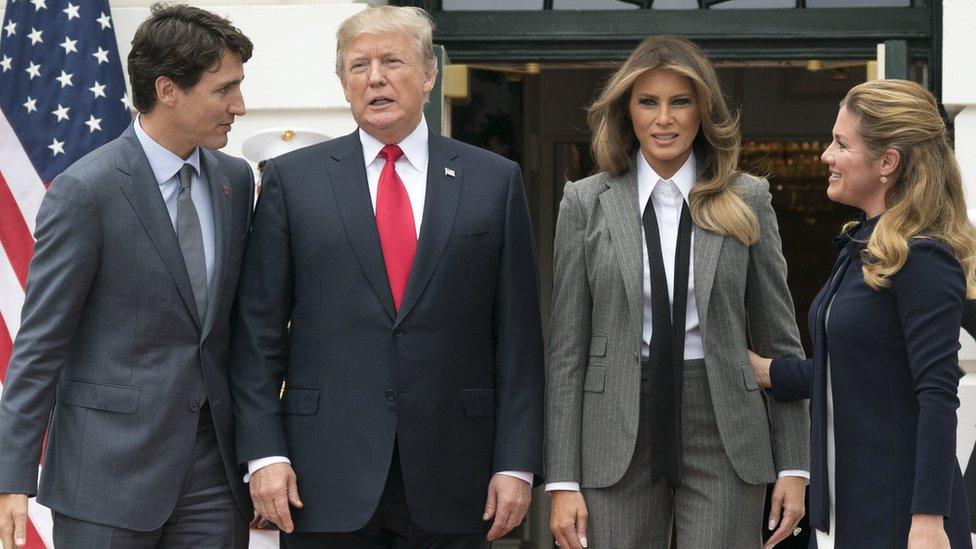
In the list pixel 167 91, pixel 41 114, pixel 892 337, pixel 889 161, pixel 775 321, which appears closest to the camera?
pixel 892 337

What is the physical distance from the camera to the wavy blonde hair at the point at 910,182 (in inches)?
116

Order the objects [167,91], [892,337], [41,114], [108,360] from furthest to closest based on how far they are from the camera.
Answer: [41,114] < [167,91] < [108,360] < [892,337]

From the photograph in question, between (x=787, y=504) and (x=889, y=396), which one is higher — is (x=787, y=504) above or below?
below

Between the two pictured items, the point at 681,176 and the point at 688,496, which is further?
the point at 681,176

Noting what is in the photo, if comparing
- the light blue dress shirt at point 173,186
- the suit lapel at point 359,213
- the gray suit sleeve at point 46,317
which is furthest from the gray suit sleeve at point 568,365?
the gray suit sleeve at point 46,317

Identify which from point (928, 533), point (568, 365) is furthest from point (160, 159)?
point (928, 533)

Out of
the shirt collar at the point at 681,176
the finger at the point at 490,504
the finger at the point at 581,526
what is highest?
the shirt collar at the point at 681,176

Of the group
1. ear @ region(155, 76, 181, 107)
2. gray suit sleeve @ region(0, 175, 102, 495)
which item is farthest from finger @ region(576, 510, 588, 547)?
ear @ region(155, 76, 181, 107)

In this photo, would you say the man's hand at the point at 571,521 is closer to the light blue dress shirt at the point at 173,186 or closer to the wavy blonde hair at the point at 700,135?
the wavy blonde hair at the point at 700,135

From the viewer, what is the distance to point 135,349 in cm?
318

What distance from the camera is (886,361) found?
9.70ft

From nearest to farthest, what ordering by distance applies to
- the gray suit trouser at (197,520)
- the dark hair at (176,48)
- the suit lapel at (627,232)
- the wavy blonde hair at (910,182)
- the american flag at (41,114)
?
1. the wavy blonde hair at (910,182)
2. the gray suit trouser at (197,520)
3. the dark hair at (176,48)
4. the suit lapel at (627,232)
5. the american flag at (41,114)

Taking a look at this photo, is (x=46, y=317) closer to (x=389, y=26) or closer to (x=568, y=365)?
(x=389, y=26)

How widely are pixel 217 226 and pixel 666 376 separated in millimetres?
1129
